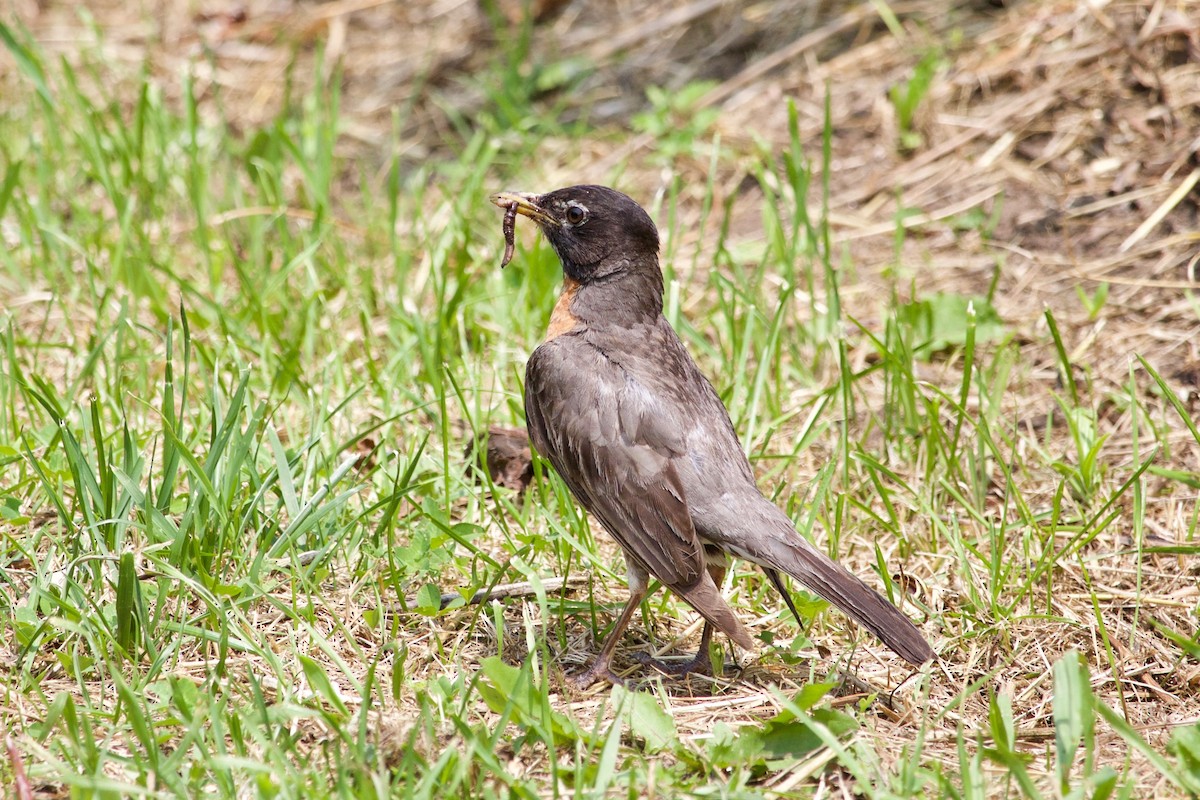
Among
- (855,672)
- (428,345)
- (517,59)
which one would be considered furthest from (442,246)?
(855,672)

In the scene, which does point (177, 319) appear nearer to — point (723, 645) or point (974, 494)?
point (723, 645)

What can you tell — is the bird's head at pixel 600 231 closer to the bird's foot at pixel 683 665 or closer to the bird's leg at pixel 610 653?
the bird's leg at pixel 610 653

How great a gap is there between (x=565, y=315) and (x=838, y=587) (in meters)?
1.62

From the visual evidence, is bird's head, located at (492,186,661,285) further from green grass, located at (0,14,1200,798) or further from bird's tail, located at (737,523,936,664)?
bird's tail, located at (737,523,936,664)

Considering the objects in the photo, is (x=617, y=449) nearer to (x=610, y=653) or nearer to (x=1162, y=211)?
(x=610, y=653)

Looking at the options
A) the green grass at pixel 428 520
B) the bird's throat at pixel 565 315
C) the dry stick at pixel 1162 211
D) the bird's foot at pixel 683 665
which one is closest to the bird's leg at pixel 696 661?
the bird's foot at pixel 683 665

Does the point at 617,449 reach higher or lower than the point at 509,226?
lower

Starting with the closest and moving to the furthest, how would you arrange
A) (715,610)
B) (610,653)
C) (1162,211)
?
(715,610), (610,653), (1162,211)

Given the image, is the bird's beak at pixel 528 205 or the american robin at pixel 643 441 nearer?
the american robin at pixel 643 441

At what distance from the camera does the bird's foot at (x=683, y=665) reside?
3.85 m

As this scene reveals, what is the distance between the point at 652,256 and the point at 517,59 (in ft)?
11.9

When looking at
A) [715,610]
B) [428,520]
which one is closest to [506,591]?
[428,520]

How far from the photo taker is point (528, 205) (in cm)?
475

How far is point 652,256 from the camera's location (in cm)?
466
